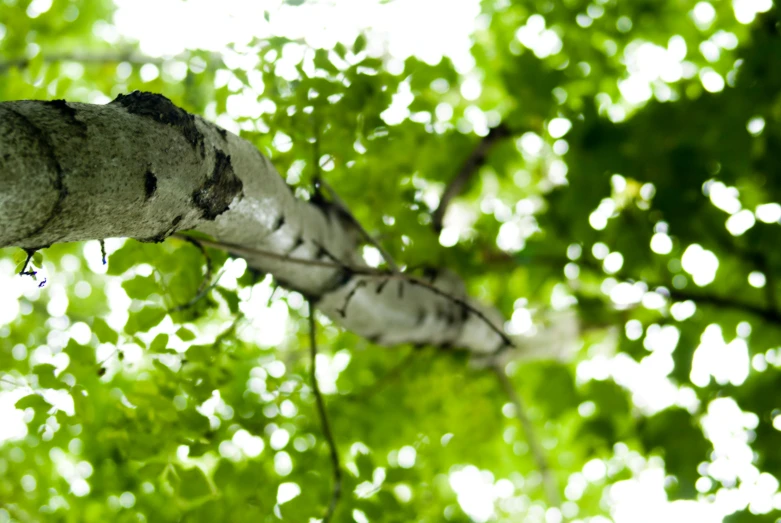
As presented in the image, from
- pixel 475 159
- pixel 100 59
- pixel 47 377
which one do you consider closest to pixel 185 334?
pixel 47 377

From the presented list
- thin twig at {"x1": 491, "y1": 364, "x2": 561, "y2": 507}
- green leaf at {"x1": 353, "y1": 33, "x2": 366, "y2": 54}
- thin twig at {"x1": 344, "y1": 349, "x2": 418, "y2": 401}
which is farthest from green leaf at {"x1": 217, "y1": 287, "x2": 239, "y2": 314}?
thin twig at {"x1": 491, "y1": 364, "x2": 561, "y2": 507}

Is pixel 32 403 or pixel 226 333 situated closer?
pixel 32 403

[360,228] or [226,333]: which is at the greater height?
[360,228]

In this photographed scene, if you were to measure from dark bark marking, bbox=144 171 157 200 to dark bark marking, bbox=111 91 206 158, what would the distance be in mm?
97

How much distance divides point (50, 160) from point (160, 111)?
22cm

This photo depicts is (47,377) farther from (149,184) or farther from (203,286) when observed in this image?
(149,184)

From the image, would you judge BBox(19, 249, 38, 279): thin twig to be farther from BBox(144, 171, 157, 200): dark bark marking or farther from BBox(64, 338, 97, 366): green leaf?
BBox(64, 338, 97, 366): green leaf

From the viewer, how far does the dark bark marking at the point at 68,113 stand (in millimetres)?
688

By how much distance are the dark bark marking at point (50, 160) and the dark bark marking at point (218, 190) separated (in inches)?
9.6

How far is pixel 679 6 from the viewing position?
2.37 metres

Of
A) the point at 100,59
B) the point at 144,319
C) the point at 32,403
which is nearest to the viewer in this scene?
the point at 32,403

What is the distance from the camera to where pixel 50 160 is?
2.12 feet

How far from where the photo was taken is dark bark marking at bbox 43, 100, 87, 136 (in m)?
0.69

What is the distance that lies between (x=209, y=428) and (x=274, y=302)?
0.39 meters
